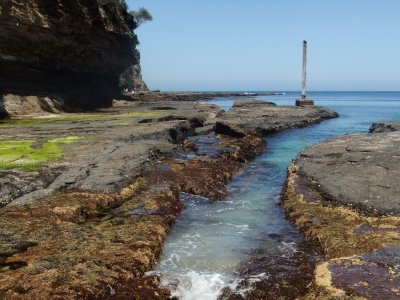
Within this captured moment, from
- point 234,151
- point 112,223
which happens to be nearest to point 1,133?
point 234,151

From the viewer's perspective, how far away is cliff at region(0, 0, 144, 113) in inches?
1249

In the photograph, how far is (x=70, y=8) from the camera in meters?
36.0

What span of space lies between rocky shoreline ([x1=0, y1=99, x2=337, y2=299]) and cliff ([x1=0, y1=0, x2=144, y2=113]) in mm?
10004

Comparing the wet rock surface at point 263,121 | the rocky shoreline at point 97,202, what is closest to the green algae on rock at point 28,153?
the rocky shoreline at point 97,202

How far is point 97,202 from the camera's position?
38.9 feet

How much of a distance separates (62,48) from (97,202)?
29857mm

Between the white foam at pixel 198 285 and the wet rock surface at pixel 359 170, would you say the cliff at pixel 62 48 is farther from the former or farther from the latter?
the white foam at pixel 198 285

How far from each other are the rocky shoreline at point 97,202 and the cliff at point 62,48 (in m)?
10.0

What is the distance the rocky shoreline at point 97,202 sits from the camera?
7.32m

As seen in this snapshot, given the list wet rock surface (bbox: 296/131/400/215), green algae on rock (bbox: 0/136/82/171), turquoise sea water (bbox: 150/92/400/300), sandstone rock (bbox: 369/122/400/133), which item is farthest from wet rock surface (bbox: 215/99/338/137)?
green algae on rock (bbox: 0/136/82/171)

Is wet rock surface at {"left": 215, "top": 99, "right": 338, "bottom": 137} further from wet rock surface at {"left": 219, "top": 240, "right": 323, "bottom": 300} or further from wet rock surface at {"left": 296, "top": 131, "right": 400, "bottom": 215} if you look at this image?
wet rock surface at {"left": 219, "top": 240, "right": 323, "bottom": 300}

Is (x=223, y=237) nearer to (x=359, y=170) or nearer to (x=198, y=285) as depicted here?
(x=198, y=285)

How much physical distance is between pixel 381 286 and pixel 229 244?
4230mm

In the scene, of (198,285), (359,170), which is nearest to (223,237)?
(198,285)
